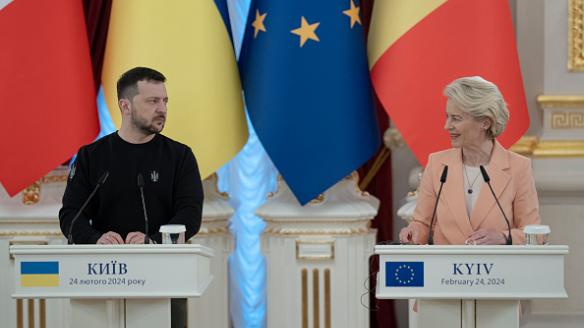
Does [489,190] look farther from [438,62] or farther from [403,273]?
[438,62]

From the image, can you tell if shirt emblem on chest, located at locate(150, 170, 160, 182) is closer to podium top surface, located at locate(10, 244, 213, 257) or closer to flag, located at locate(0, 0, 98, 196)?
podium top surface, located at locate(10, 244, 213, 257)

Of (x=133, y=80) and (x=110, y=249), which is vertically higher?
(x=133, y=80)

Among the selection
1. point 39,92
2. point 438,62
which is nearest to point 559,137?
point 438,62

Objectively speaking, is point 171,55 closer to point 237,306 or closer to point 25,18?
point 25,18

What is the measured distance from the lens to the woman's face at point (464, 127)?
341cm

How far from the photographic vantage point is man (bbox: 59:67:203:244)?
11.6 ft

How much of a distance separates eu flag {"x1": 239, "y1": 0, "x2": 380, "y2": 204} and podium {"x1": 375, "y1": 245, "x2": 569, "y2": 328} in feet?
6.27

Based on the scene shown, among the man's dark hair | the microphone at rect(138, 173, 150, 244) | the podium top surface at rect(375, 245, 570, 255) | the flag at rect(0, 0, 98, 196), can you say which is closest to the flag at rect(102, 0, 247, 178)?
the flag at rect(0, 0, 98, 196)

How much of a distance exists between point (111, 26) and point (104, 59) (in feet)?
0.56

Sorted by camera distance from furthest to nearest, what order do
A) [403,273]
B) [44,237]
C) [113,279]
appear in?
[44,237]
[113,279]
[403,273]

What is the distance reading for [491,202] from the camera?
3.41 metres

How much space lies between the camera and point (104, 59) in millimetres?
5035

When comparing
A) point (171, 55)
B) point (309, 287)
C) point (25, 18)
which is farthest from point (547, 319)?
point (25, 18)

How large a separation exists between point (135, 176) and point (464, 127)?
115cm
